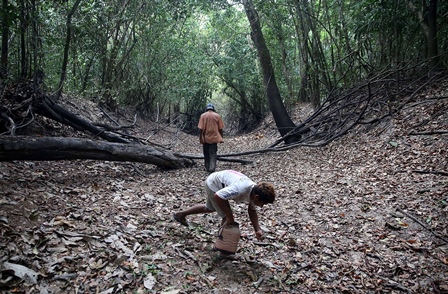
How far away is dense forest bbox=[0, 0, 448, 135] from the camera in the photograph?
289 inches

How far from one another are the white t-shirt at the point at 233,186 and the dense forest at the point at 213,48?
136 inches

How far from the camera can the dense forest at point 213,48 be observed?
734cm

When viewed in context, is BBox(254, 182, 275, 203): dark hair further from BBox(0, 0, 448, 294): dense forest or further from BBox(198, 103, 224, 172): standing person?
BBox(198, 103, 224, 172): standing person

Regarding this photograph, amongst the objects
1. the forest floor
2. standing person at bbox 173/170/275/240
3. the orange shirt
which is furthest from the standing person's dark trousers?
standing person at bbox 173/170/275/240

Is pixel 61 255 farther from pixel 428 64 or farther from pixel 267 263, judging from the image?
pixel 428 64

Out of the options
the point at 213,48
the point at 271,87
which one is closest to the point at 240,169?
the point at 271,87

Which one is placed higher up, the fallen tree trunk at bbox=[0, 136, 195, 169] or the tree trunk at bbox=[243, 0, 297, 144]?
the tree trunk at bbox=[243, 0, 297, 144]

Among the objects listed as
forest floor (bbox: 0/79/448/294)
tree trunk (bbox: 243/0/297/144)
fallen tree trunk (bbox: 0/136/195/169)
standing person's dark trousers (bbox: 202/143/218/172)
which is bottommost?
forest floor (bbox: 0/79/448/294)

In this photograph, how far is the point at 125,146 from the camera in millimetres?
6402

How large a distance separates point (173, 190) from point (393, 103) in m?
5.87

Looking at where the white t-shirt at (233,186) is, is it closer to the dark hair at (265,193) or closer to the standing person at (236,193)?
the standing person at (236,193)

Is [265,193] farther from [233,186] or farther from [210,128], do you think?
[210,128]

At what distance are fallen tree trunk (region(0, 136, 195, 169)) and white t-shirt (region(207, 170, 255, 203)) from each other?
300cm

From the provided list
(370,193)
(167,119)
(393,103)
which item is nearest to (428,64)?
(393,103)
